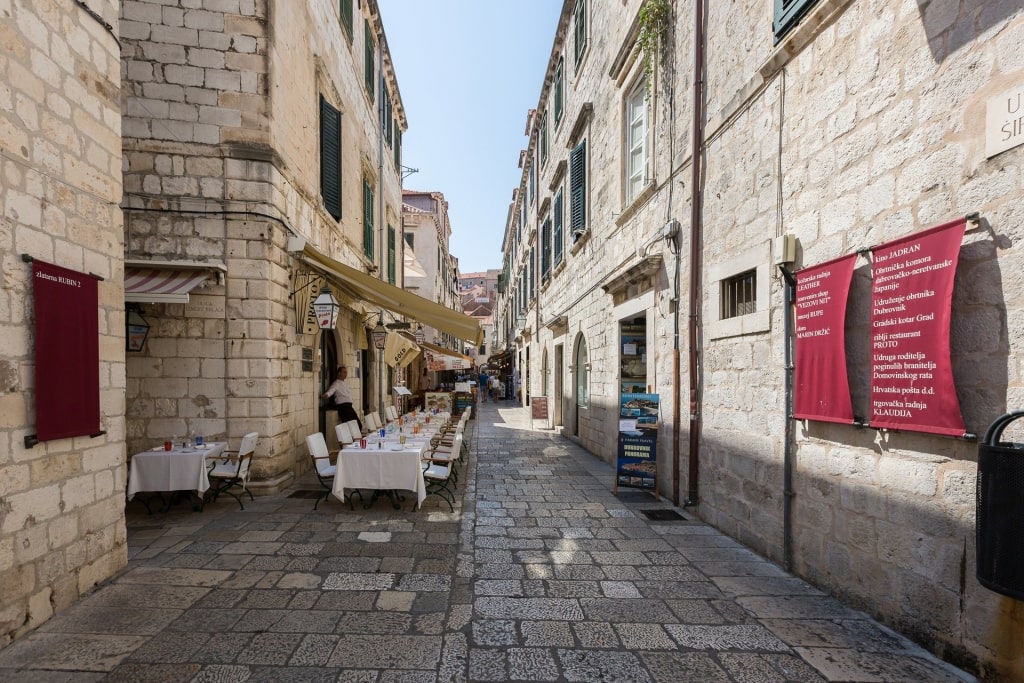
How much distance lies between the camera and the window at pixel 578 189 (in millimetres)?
10461

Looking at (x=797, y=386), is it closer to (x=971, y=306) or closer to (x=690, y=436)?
(x=971, y=306)

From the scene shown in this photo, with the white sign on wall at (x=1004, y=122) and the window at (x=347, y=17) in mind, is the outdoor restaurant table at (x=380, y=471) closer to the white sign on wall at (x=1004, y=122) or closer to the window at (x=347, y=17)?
the white sign on wall at (x=1004, y=122)

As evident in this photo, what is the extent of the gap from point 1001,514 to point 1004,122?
1872 mm

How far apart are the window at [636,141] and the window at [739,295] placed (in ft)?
8.65

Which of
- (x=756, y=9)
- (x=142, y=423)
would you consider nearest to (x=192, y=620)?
(x=142, y=423)

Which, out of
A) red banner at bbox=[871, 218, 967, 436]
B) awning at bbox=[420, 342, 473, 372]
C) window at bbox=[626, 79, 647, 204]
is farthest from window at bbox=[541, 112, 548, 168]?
red banner at bbox=[871, 218, 967, 436]

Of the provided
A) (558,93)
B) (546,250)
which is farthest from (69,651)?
(546,250)

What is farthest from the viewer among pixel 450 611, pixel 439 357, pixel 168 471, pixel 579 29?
pixel 439 357

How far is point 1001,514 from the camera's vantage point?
7.37ft

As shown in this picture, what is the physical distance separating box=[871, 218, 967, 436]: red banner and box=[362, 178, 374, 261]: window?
1021 cm

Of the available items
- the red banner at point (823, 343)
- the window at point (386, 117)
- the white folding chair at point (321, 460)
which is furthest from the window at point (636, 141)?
the window at point (386, 117)

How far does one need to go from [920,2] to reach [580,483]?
5.94 meters

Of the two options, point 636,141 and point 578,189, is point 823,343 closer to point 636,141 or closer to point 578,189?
point 636,141

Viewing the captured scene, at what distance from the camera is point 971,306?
2.72 m
